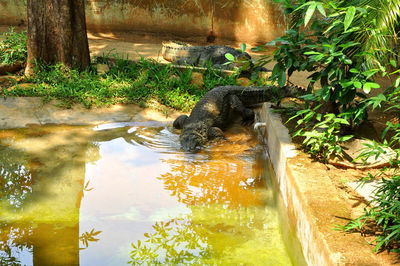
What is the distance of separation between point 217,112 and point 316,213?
324 cm

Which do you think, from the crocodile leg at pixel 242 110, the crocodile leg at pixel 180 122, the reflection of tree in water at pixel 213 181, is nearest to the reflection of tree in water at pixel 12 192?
the reflection of tree in water at pixel 213 181

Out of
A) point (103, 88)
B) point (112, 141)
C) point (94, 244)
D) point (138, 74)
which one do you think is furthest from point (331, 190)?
point (138, 74)

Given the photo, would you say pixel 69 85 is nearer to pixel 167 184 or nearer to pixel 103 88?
pixel 103 88

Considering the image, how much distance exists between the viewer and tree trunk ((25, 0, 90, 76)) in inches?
256

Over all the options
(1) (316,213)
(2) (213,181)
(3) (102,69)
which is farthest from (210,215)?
(3) (102,69)

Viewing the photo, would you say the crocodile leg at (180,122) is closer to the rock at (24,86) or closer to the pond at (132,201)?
the pond at (132,201)

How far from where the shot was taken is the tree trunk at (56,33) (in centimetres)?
650

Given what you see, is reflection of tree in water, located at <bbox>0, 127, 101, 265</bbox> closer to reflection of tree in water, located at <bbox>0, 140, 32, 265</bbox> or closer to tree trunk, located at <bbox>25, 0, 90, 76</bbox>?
reflection of tree in water, located at <bbox>0, 140, 32, 265</bbox>

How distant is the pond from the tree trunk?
2.01 meters

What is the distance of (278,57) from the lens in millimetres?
3709

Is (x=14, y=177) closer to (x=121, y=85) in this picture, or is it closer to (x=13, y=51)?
(x=121, y=85)

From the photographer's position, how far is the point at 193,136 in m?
4.92

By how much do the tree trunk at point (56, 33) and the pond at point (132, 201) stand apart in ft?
6.60

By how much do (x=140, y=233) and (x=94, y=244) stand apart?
13.6 inches
